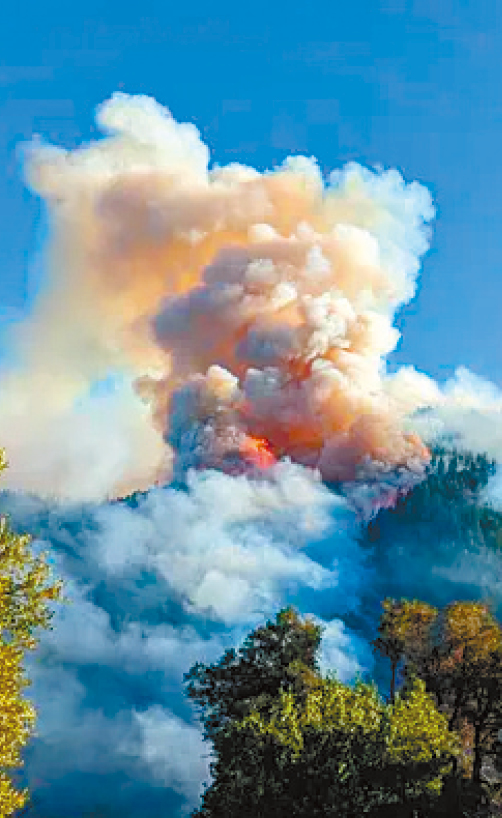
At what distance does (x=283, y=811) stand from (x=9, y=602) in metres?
23.3

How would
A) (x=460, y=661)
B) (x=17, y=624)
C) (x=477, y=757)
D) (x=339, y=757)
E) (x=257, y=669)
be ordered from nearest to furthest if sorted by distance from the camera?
(x=17, y=624)
(x=339, y=757)
(x=477, y=757)
(x=460, y=661)
(x=257, y=669)

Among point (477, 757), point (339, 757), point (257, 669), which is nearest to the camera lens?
point (339, 757)

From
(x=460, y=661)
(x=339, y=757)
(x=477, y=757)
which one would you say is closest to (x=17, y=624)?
(x=339, y=757)

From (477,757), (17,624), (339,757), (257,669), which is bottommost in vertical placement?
(17,624)

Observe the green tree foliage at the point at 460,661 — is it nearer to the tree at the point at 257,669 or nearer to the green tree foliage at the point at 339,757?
the tree at the point at 257,669

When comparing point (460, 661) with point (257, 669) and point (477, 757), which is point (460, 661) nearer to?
point (477, 757)

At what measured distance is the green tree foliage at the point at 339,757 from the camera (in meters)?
43.5

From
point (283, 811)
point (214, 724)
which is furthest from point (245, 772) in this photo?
point (214, 724)

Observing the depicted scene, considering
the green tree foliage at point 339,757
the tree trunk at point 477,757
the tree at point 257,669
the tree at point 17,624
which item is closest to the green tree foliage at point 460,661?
the tree trunk at point 477,757

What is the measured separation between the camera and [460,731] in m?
61.8

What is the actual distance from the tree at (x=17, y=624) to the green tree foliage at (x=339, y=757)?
19.6m

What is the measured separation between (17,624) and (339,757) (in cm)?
2174

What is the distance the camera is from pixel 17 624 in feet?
102

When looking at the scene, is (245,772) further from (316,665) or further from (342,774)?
(316,665)
